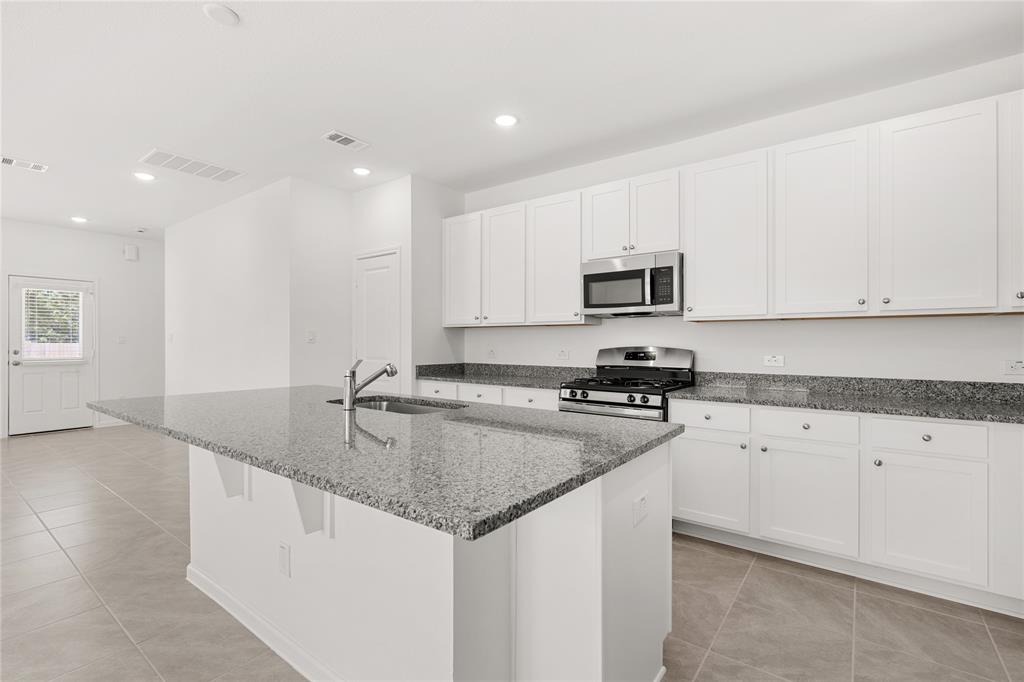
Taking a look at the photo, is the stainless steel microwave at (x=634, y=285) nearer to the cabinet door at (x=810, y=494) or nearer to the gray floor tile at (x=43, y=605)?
the cabinet door at (x=810, y=494)

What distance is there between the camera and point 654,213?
11.2 feet

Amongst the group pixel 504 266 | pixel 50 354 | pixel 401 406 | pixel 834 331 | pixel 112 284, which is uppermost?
pixel 112 284

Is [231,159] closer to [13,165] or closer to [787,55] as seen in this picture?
[13,165]

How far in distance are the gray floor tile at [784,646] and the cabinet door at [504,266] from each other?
258 cm

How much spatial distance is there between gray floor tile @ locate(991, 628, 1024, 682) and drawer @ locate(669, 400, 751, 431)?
124 centimetres

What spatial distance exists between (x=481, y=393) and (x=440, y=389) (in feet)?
1.63

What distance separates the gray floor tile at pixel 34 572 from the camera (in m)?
2.44

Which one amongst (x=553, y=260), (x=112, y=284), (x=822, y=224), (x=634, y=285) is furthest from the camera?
(x=112, y=284)

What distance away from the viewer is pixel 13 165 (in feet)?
13.3

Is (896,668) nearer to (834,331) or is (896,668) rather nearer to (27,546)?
(834,331)

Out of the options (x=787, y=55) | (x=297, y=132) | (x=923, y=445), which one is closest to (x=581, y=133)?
(x=787, y=55)

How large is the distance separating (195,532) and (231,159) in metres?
2.91

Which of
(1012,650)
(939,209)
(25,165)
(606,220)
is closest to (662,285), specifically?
(606,220)

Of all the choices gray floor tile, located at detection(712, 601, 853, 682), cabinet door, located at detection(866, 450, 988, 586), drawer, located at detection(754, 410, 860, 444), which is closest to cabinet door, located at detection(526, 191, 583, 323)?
drawer, located at detection(754, 410, 860, 444)
